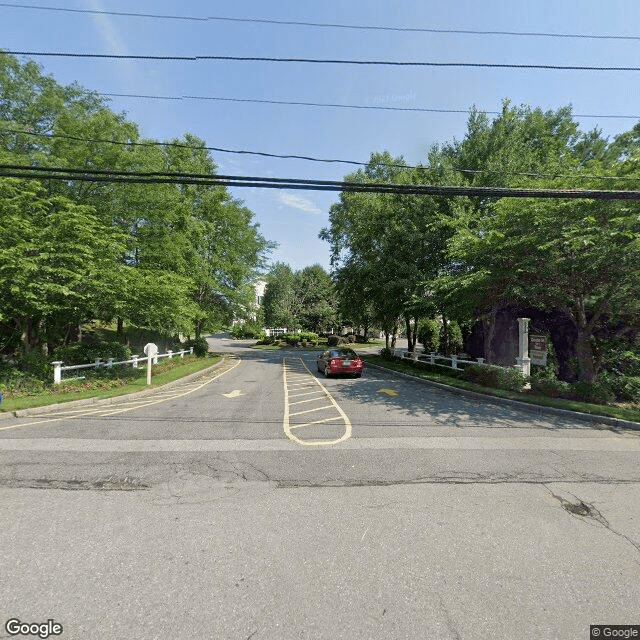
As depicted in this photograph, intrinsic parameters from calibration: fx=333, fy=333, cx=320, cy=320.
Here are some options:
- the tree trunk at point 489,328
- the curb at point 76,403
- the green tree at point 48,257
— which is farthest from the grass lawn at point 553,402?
the green tree at point 48,257

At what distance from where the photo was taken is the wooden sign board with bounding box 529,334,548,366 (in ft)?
48.7

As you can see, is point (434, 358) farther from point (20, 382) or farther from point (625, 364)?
point (20, 382)

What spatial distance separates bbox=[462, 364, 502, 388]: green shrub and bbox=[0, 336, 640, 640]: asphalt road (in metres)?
5.61

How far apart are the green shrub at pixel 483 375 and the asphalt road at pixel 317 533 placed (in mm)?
5606

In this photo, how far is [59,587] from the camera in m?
2.70

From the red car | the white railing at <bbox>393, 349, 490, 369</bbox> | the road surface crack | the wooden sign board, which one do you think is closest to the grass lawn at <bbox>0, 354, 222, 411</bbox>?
the red car

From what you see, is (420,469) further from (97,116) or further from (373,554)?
(97,116)

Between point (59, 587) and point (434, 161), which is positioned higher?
point (434, 161)

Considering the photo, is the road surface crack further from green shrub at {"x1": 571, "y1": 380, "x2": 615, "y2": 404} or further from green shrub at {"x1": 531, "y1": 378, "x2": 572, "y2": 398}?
green shrub at {"x1": 531, "y1": 378, "x2": 572, "y2": 398}

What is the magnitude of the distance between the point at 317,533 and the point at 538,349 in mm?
15457

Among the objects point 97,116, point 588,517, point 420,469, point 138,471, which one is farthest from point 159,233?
point 588,517

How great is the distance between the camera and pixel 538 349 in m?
15.2

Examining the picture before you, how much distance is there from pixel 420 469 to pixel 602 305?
968 centimetres

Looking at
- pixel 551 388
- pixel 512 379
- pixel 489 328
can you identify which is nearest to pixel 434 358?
pixel 489 328
